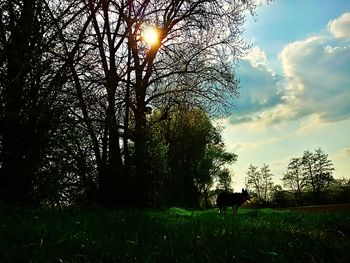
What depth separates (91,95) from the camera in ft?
41.5

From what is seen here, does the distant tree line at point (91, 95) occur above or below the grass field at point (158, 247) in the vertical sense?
above

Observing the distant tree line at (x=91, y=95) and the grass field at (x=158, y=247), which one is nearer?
the grass field at (x=158, y=247)

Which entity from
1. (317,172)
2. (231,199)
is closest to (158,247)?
(231,199)

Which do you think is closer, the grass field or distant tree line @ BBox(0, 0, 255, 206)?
the grass field

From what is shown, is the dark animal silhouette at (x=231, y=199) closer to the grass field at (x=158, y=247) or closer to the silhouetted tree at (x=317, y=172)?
the grass field at (x=158, y=247)

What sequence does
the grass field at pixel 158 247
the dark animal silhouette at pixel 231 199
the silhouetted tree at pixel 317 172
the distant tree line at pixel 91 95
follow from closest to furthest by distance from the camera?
the grass field at pixel 158 247, the distant tree line at pixel 91 95, the dark animal silhouette at pixel 231 199, the silhouetted tree at pixel 317 172

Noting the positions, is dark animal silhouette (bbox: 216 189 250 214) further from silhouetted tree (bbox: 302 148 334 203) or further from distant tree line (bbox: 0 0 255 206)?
silhouetted tree (bbox: 302 148 334 203)

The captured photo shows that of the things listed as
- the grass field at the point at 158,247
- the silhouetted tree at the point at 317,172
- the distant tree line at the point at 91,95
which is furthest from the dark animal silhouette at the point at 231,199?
the silhouetted tree at the point at 317,172

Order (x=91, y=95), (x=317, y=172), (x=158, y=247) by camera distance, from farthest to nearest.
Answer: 1. (x=317, y=172)
2. (x=91, y=95)
3. (x=158, y=247)

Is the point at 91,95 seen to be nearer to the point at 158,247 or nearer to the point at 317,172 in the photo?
the point at 158,247

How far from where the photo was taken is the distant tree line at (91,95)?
9836 millimetres

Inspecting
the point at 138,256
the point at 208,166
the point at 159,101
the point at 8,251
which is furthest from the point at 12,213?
the point at 208,166

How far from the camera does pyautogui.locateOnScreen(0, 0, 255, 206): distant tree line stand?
9.84 m

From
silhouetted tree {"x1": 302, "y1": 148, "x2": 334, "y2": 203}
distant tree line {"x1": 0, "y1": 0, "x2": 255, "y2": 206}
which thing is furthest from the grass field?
silhouetted tree {"x1": 302, "y1": 148, "x2": 334, "y2": 203}
